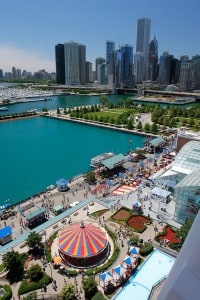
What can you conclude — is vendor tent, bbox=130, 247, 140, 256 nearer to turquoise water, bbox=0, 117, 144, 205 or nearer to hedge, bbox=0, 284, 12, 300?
hedge, bbox=0, 284, 12, 300

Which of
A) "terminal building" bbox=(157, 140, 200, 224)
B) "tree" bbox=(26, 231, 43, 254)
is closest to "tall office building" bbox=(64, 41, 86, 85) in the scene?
"terminal building" bbox=(157, 140, 200, 224)

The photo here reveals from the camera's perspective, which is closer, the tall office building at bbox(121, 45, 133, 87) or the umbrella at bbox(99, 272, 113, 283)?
the umbrella at bbox(99, 272, 113, 283)

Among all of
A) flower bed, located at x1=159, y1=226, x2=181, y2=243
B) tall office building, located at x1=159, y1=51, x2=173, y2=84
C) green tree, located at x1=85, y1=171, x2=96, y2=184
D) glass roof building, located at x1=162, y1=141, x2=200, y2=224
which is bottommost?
flower bed, located at x1=159, y1=226, x2=181, y2=243

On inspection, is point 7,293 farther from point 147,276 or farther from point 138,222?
point 138,222

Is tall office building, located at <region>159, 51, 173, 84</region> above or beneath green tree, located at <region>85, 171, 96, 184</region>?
above

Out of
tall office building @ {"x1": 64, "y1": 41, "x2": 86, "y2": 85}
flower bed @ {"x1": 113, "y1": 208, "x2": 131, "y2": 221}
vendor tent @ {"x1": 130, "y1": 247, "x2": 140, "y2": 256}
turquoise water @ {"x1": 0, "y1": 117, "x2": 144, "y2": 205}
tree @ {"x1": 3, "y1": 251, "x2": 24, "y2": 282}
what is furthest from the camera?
tall office building @ {"x1": 64, "y1": 41, "x2": 86, "y2": 85}

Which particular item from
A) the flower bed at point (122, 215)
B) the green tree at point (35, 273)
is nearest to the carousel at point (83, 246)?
the green tree at point (35, 273)

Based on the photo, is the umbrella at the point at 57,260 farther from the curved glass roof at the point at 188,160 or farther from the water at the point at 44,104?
the water at the point at 44,104
